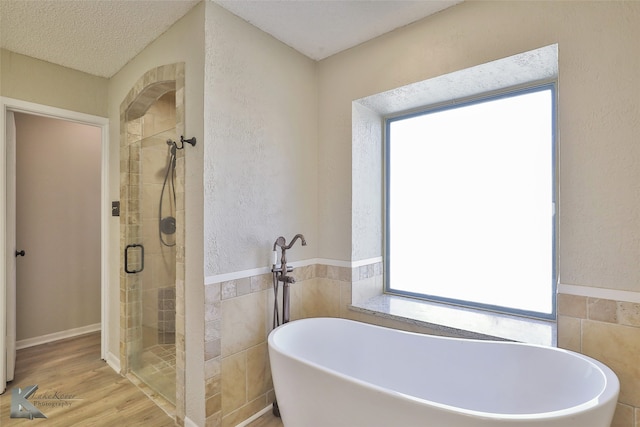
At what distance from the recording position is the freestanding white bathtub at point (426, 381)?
1091 mm

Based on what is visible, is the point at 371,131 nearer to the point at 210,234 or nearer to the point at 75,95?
the point at 210,234

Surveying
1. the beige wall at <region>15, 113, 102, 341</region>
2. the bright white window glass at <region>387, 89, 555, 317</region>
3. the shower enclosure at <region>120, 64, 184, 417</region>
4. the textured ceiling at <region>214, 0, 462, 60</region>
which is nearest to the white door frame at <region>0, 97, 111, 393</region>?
A: the shower enclosure at <region>120, 64, 184, 417</region>

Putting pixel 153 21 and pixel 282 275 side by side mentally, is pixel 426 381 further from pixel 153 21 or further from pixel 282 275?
pixel 153 21

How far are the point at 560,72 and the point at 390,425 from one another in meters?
1.73

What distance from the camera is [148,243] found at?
241 centimetres

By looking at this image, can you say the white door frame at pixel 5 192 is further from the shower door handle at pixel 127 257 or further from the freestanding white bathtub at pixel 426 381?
the freestanding white bathtub at pixel 426 381

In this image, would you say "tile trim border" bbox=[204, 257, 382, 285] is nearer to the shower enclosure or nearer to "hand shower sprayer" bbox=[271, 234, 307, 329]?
"hand shower sprayer" bbox=[271, 234, 307, 329]

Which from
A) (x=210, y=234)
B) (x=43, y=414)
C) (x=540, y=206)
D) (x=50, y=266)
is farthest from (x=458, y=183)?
(x=50, y=266)

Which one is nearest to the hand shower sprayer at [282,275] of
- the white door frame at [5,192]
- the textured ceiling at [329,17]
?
the textured ceiling at [329,17]

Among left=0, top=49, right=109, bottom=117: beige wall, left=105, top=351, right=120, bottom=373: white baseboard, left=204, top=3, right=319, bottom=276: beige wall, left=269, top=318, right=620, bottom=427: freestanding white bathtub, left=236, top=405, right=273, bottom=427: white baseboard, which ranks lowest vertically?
left=236, top=405, right=273, bottom=427: white baseboard

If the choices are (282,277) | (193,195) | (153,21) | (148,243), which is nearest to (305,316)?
(282,277)

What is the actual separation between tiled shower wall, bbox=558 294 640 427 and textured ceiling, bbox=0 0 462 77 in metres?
1.68

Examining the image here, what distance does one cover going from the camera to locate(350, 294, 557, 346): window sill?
5.55ft

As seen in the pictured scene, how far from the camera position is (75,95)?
8.30ft
